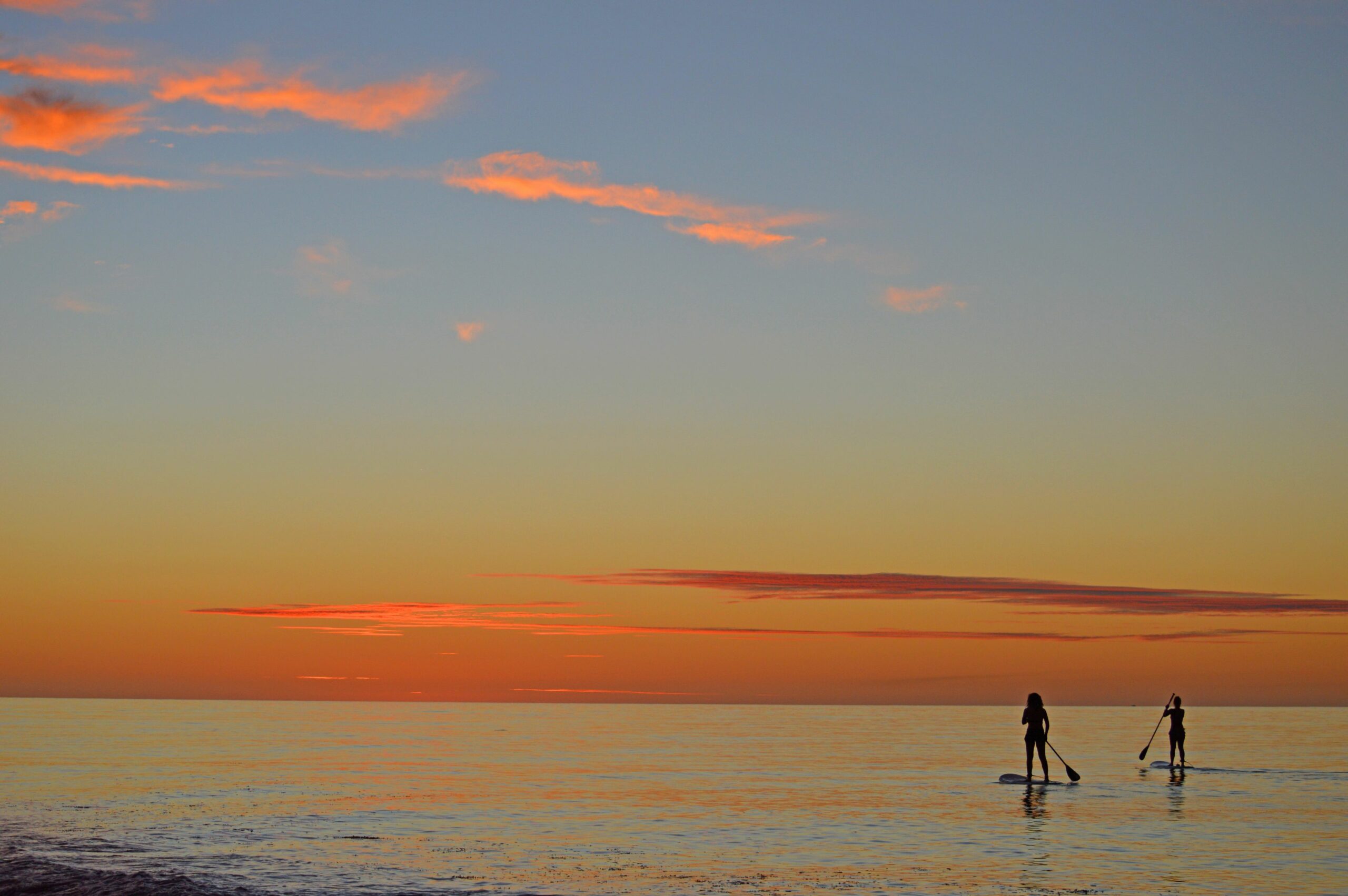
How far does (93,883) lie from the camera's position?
20.2m

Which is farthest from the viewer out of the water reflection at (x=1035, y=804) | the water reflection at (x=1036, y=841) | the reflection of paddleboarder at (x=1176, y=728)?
the reflection of paddleboarder at (x=1176, y=728)

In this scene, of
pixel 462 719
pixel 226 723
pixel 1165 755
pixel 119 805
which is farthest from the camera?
pixel 462 719

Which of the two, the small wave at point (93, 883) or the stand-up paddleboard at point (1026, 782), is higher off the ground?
the small wave at point (93, 883)

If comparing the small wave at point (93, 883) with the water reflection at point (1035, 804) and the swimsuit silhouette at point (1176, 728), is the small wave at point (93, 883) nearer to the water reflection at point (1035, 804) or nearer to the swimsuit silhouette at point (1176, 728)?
the water reflection at point (1035, 804)

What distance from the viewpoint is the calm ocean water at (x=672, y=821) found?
847 inches

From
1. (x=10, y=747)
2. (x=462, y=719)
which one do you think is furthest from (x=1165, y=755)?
(x=462, y=719)

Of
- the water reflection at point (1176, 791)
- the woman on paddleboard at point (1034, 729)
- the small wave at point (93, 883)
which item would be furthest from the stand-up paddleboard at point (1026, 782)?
the small wave at point (93, 883)

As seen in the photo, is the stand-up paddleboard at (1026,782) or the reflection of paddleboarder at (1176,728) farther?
the reflection of paddleboarder at (1176,728)

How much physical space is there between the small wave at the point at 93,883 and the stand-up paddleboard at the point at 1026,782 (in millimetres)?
28940

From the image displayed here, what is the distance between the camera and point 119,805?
3294 cm

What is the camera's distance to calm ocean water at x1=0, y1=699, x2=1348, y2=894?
21516mm

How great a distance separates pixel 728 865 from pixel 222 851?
10927mm

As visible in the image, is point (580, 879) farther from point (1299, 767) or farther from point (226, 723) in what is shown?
point (226, 723)

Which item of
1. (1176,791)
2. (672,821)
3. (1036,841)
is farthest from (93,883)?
(1176,791)
